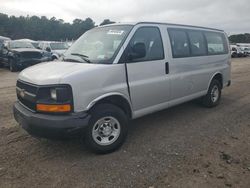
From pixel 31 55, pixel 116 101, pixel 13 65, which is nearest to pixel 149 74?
pixel 116 101

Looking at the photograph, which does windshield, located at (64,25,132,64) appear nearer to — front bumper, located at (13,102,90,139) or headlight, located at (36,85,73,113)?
headlight, located at (36,85,73,113)

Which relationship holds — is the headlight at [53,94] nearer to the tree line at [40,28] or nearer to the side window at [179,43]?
the side window at [179,43]

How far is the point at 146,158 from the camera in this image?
395cm

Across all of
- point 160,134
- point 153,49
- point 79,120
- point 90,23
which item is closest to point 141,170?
point 79,120

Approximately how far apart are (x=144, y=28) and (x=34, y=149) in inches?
110

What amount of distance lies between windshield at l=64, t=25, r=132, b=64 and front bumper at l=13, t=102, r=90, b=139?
3.34ft

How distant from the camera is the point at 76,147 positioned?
4.34 meters

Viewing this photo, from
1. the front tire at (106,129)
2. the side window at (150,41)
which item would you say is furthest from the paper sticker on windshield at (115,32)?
the front tire at (106,129)

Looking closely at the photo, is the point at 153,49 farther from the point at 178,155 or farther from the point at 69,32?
the point at 69,32

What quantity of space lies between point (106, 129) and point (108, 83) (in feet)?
2.38

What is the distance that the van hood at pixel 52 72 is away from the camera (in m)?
3.62

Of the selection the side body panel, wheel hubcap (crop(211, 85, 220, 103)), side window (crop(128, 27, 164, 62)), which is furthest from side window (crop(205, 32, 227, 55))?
side window (crop(128, 27, 164, 62))

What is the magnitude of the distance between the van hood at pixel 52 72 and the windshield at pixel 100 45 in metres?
0.26

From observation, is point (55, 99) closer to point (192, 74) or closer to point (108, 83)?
point (108, 83)
